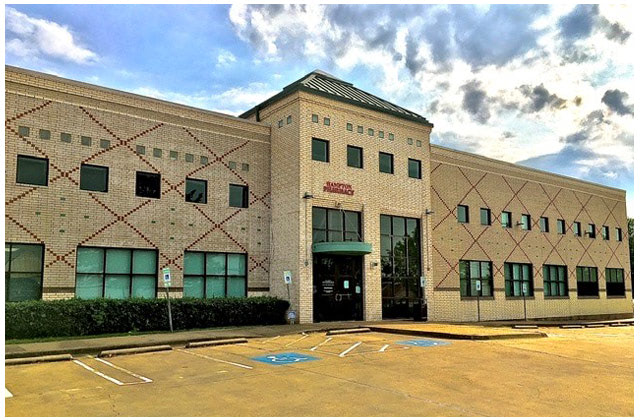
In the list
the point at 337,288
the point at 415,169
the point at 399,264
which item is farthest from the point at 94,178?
the point at 415,169

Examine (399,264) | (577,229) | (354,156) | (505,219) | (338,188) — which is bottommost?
(399,264)

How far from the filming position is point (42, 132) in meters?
19.7

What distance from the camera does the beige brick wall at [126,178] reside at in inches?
764

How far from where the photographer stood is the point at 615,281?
137 feet

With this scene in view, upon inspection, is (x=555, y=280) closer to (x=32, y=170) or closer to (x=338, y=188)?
(x=338, y=188)

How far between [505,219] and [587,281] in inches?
386

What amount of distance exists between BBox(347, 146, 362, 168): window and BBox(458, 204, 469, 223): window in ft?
27.2

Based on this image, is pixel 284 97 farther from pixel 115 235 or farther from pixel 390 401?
pixel 390 401

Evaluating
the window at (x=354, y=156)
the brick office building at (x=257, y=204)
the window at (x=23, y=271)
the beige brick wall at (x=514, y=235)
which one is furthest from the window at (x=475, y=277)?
the window at (x=23, y=271)

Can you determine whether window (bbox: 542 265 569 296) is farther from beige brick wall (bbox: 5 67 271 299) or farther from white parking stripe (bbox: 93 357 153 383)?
white parking stripe (bbox: 93 357 153 383)

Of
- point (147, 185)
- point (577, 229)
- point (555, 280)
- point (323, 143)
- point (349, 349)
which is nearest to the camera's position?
point (349, 349)

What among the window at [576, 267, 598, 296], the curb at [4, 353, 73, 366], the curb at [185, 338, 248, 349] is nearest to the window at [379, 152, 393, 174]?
the curb at [185, 338, 248, 349]

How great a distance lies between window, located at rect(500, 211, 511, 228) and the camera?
33719 millimetres

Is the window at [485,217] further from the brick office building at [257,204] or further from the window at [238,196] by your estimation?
the window at [238,196]
